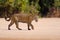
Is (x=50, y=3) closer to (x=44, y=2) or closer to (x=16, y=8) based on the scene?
(x=44, y=2)

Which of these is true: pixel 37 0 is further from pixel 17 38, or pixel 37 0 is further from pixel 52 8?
pixel 17 38

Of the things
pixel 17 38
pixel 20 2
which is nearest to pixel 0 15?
pixel 20 2

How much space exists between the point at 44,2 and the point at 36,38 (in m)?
2.36

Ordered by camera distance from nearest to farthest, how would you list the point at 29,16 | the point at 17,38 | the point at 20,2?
1. the point at 17,38
2. the point at 29,16
3. the point at 20,2

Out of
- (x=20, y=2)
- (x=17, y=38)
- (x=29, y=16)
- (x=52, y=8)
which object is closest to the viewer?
(x=17, y=38)

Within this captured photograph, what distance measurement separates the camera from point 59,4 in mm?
4426

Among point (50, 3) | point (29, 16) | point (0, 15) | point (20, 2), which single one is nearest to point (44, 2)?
point (50, 3)

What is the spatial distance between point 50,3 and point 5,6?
89 centimetres

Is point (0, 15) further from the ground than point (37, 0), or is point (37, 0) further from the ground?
point (37, 0)

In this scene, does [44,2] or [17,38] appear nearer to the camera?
[17,38]

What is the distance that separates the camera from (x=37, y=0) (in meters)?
4.40

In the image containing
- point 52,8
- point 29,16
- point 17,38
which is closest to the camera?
point 17,38

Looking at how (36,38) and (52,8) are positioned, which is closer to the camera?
(36,38)

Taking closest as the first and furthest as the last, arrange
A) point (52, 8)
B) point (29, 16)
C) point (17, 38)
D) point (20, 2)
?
point (17, 38) < point (29, 16) < point (20, 2) < point (52, 8)
